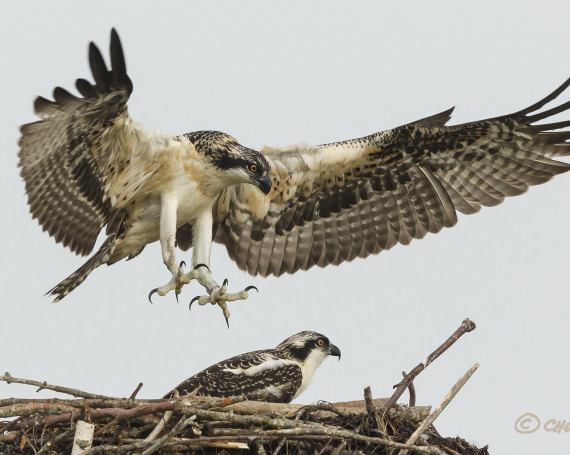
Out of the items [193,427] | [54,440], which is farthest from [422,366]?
[54,440]

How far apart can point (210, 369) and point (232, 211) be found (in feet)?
8.31

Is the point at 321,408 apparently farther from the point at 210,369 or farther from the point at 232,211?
the point at 232,211

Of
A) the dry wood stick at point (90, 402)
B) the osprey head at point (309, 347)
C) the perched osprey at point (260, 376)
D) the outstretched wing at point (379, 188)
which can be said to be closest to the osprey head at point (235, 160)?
the outstretched wing at point (379, 188)

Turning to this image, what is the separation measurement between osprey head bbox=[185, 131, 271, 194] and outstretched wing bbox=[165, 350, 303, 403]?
64.4 inches

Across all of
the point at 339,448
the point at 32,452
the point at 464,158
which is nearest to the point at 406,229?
the point at 464,158

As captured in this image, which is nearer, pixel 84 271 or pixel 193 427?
pixel 193 427

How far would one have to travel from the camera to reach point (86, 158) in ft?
30.1

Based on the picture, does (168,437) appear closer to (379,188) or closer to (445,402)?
(445,402)

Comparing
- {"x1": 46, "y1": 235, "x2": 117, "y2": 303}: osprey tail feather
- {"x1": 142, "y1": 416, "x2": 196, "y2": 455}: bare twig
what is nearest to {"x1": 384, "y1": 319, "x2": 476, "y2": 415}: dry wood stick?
{"x1": 142, "y1": 416, "x2": 196, "y2": 455}: bare twig

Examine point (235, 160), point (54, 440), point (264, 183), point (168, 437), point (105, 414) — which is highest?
point (235, 160)

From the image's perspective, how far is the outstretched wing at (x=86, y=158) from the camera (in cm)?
837

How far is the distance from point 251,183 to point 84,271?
1.76 m

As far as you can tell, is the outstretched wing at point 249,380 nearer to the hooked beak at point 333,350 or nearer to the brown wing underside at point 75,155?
the hooked beak at point 333,350

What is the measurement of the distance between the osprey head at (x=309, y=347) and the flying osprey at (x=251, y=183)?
0.69 meters
